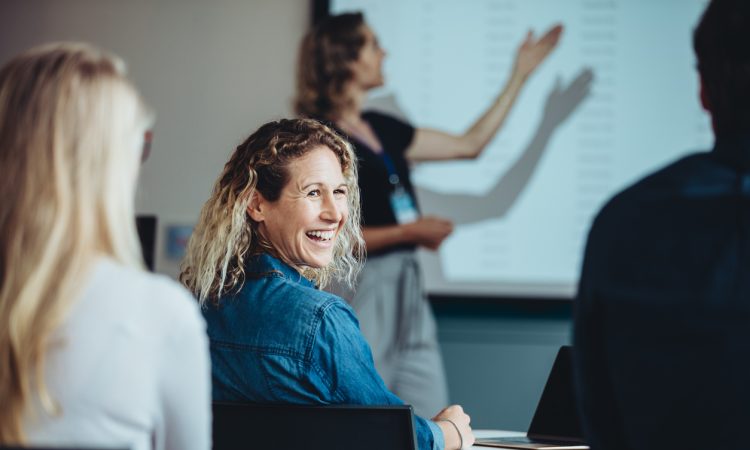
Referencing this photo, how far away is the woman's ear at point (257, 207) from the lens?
197 centimetres

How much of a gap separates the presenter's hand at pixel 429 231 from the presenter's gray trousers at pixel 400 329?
0.31 feet

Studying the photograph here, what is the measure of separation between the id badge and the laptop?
1.67 m

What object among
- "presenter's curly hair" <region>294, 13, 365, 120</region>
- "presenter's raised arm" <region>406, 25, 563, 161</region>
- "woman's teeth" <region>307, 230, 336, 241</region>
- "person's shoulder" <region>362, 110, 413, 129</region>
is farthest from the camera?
"presenter's raised arm" <region>406, 25, 563, 161</region>

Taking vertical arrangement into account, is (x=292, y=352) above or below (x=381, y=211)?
above

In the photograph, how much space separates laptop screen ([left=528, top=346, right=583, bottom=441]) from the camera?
184 centimetres

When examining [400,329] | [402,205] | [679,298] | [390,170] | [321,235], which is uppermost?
[679,298]

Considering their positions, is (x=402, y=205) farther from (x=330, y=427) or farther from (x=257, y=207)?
(x=330, y=427)

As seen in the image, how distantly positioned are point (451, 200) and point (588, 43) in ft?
2.77

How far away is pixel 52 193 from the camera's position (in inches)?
43.0

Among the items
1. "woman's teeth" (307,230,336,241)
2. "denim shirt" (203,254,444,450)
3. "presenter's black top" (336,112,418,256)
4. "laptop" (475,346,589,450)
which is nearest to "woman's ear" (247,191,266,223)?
"woman's teeth" (307,230,336,241)

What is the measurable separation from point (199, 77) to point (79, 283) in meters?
3.18

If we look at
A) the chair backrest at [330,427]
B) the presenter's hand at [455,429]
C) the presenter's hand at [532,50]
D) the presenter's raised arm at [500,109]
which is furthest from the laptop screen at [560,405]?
the presenter's hand at [532,50]

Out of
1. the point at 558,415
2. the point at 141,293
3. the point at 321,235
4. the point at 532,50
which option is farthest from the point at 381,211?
the point at 141,293

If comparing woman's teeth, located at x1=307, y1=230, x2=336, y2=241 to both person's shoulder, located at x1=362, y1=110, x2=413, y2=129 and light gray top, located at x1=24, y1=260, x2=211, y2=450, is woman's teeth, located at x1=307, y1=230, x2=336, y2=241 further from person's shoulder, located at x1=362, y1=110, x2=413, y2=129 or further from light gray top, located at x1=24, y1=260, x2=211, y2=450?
person's shoulder, located at x1=362, y1=110, x2=413, y2=129
